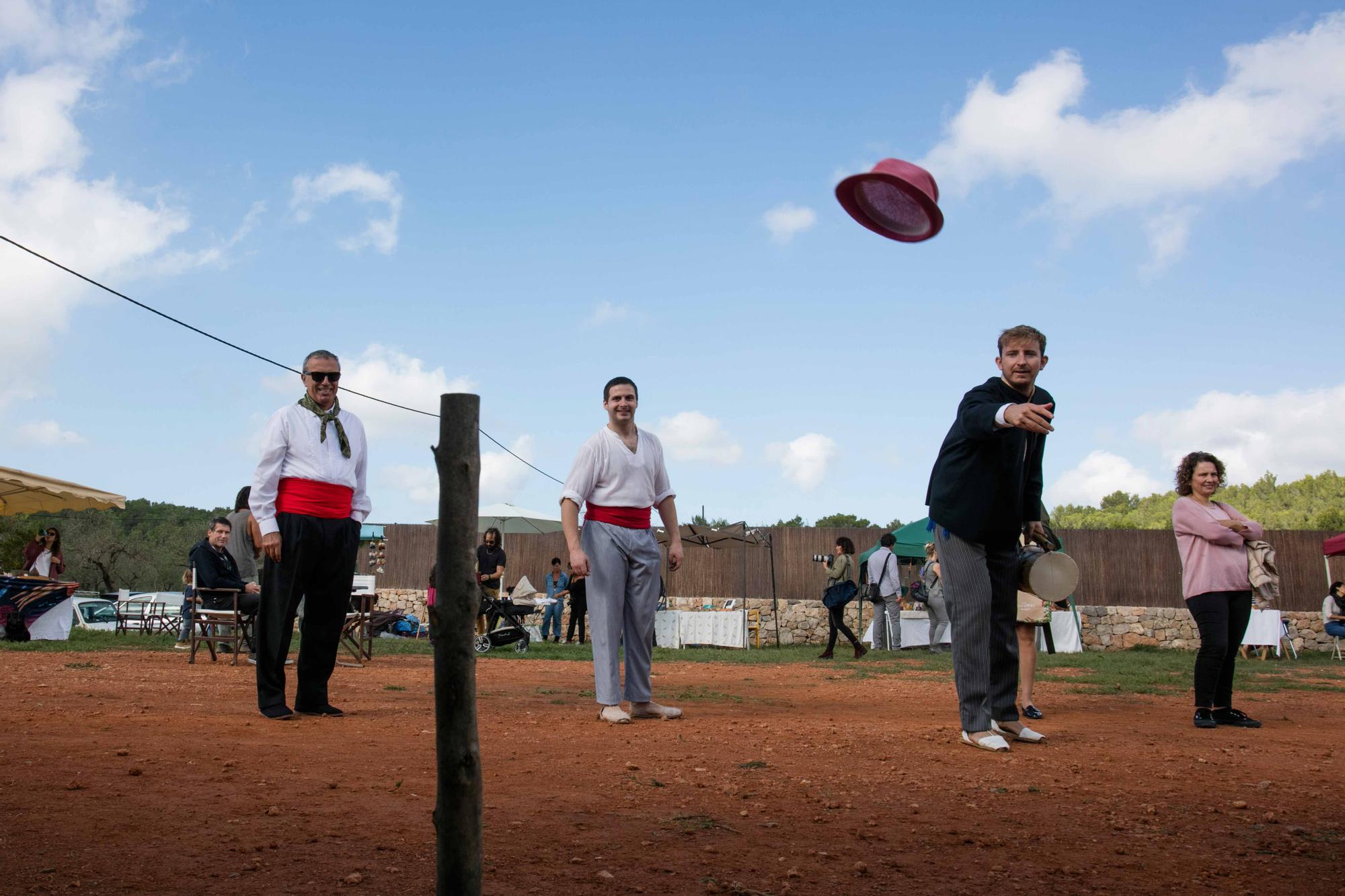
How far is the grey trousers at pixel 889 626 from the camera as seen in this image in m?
17.8

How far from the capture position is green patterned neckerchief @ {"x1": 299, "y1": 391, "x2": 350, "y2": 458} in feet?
20.3

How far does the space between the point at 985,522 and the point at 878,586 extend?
12558 mm

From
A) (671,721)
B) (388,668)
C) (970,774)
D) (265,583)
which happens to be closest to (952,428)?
(970,774)

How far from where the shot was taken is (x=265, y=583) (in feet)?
20.0

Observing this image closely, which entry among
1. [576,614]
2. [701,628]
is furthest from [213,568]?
[701,628]

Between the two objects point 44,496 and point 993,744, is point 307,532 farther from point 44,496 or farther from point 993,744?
point 44,496

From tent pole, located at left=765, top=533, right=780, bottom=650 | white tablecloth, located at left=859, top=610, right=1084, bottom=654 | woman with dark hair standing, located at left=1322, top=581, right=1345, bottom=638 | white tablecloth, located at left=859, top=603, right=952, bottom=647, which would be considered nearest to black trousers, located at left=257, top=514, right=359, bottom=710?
white tablecloth, located at left=859, top=610, right=1084, bottom=654

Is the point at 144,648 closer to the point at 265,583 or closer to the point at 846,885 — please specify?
the point at 265,583

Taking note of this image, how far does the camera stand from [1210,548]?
21.7 ft

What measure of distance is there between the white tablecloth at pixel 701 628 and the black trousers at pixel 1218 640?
13.1 meters

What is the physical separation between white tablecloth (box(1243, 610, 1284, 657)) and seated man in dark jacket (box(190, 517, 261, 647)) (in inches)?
586

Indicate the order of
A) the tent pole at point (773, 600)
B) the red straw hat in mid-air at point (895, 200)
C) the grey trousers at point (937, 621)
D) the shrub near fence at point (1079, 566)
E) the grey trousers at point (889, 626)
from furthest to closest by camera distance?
the shrub near fence at point (1079, 566)
the tent pole at point (773, 600)
the grey trousers at point (889, 626)
the grey trousers at point (937, 621)
the red straw hat in mid-air at point (895, 200)

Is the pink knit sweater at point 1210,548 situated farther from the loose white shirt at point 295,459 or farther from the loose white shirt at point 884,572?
the loose white shirt at point 884,572

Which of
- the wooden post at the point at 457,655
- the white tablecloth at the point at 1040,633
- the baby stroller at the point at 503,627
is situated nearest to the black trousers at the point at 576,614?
the baby stroller at the point at 503,627
